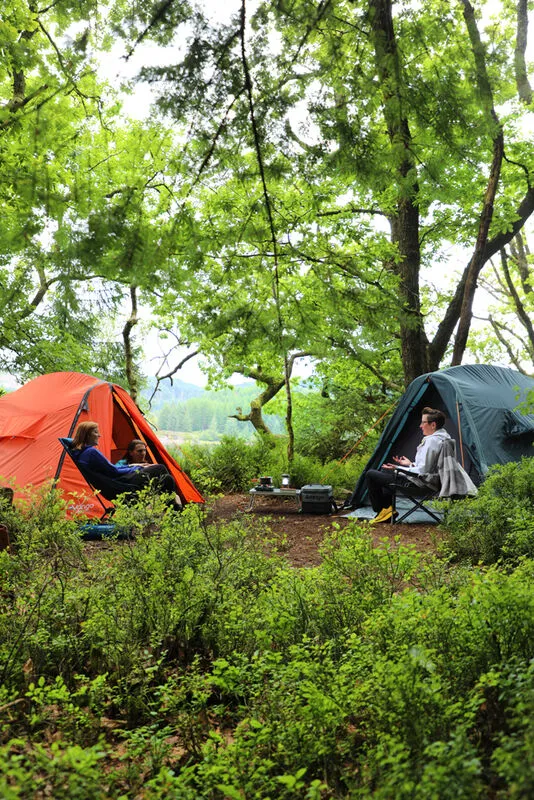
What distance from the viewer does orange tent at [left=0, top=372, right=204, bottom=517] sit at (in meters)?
7.04

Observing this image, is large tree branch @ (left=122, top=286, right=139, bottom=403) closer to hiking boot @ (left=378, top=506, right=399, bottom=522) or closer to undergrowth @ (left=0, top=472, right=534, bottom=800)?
hiking boot @ (left=378, top=506, right=399, bottom=522)

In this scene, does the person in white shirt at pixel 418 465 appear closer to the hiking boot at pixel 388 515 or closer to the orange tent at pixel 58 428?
the hiking boot at pixel 388 515

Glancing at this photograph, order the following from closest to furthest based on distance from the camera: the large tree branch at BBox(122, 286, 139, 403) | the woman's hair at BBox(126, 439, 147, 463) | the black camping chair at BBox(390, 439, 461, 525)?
1. the black camping chair at BBox(390, 439, 461, 525)
2. the woman's hair at BBox(126, 439, 147, 463)
3. the large tree branch at BBox(122, 286, 139, 403)

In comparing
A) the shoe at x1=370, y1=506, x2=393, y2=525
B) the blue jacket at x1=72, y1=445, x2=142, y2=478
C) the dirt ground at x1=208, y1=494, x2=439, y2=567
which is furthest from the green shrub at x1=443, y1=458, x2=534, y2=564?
the blue jacket at x1=72, y1=445, x2=142, y2=478

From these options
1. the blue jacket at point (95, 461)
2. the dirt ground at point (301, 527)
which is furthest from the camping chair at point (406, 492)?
the blue jacket at point (95, 461)

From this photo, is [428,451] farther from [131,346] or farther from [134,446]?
[131,346]

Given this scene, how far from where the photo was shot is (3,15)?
6059 mm

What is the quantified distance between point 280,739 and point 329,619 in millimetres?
1087

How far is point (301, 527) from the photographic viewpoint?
23.9ft

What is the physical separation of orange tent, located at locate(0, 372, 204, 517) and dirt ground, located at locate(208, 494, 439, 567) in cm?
91

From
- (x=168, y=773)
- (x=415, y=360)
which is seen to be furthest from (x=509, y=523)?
(x=415, y=360)

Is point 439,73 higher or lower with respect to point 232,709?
higher

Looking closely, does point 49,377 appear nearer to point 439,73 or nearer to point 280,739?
point 439,73

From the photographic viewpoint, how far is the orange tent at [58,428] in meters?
7.04
